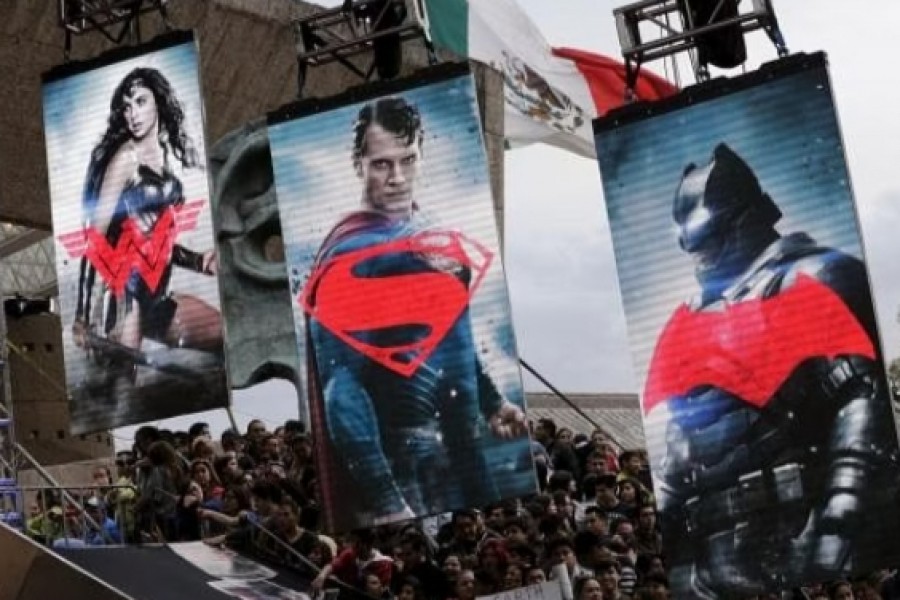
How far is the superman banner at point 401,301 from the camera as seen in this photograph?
15.7 meters

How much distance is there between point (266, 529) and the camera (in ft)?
51.3

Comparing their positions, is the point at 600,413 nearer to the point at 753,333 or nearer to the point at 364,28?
the point at 364,28

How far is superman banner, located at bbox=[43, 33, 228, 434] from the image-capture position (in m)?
16.8

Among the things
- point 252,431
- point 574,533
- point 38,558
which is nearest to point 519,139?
point 252,431

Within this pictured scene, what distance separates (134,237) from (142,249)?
13 cm

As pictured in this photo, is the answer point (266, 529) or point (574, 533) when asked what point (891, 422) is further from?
point (266, 529)

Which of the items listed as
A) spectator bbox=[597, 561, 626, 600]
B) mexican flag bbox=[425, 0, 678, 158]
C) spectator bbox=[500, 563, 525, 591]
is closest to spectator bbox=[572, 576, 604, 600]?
spectator bbox=[597, 561, 626, 600]

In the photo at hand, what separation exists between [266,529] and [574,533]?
7.23 feet

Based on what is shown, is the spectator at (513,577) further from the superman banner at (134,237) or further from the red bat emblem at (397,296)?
the superman banner at (134,237)

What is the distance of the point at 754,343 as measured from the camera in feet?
49.3

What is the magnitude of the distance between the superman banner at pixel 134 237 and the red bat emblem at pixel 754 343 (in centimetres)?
340

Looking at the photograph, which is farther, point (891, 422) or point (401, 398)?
point (401, 398)

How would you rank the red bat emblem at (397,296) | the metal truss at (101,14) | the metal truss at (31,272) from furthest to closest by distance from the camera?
1. the metal truss at (31,272)
2. the metal truss at (101,14)
3. the red bat emblem at (397,296)

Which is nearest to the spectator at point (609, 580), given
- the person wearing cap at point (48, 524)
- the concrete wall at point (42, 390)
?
the person wearing cap at point (48, 524)
